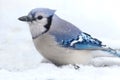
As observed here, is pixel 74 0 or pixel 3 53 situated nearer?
pixel 3 53

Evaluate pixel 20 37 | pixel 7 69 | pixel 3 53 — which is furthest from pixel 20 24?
pixel 7 69

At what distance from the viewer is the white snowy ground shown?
2.80 metres

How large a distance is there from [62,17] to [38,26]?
92cm

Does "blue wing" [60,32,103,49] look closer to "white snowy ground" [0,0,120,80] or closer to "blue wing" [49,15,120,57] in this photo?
"blue wing" [49,15,120,57]

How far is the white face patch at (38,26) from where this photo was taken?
9.53ft

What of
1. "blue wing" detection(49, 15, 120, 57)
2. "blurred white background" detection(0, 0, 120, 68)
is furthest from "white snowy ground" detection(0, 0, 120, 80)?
"blue wing" detection(49, 15, 120, 57)

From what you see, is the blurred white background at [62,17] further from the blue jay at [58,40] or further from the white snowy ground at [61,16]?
the blue jay at [58,40]

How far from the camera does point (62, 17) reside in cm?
382

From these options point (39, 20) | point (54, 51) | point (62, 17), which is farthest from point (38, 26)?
point (62, 17)

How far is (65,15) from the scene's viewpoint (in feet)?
12.6

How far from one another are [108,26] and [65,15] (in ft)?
0.92

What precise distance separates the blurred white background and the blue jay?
1.18 ft

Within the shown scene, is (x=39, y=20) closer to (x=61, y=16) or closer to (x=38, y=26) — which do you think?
(x=38, y=26)

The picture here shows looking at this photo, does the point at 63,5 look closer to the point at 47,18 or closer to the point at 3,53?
the point at 3,53
